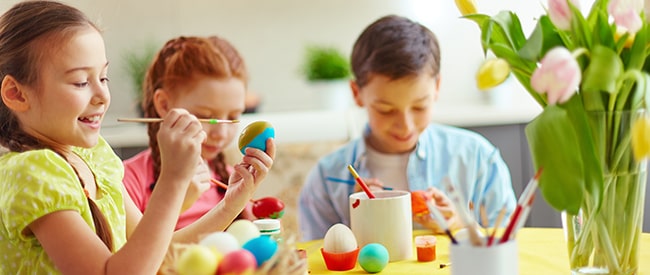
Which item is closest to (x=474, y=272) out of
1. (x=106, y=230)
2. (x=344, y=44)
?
(x=106, y=230)

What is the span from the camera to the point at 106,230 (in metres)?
1.20

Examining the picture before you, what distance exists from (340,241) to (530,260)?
1.05ft

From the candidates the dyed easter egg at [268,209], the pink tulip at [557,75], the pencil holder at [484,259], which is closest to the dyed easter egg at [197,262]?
the pencil holder at [484,259]

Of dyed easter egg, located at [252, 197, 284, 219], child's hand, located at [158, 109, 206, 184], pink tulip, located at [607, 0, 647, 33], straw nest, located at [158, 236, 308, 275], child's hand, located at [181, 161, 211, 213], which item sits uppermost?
pink tulip, located at [607, 0, 647, 33]

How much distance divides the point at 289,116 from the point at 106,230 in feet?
6.35

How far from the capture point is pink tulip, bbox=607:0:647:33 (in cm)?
95

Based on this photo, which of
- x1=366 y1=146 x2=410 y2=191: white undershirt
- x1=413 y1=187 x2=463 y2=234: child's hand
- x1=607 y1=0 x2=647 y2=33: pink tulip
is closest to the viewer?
x1=607 y1=0 x2=647 y2=33: pink tulip

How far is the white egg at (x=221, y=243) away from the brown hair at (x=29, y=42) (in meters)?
0.43

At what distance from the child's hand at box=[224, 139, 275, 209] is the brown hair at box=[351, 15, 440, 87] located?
0.65 meters

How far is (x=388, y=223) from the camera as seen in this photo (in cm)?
134

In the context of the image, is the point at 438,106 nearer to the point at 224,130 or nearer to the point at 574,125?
the point at 224,130

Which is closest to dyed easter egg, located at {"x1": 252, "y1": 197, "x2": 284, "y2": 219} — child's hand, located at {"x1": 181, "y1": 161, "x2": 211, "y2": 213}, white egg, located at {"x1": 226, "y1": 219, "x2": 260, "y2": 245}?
child's hand, located at {"x1": 181, "y1": 161, "x2": 211, "y2": 213}

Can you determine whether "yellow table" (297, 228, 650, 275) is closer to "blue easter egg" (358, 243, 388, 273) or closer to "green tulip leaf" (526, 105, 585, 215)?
"blue easter egg" (358, 243, 388, 273)

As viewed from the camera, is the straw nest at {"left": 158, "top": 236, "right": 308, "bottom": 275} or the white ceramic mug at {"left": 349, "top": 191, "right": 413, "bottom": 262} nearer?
the straw nest at {"left": 158, "top": 236, "right": 308, "bottom": 275}
